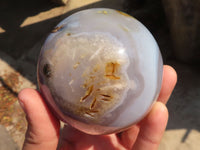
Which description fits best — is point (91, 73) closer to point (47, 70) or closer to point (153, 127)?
point (47, 70)

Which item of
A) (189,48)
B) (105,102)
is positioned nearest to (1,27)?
(189,48)

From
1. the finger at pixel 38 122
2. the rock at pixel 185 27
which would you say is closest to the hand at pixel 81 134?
the finger at pixel 38 122

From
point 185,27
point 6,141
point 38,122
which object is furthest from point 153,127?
point 6,141

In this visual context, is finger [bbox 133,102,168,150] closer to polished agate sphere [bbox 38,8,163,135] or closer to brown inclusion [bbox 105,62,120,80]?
polished agate sphere [bbox 38,8,163,135]

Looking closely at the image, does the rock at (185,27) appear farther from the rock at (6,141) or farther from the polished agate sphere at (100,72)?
the rock at (6,141)

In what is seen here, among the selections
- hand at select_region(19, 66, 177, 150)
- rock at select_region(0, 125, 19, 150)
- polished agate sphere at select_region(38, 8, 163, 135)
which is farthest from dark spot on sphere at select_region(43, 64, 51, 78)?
rock at select_region(0, 125, 19, 150)
